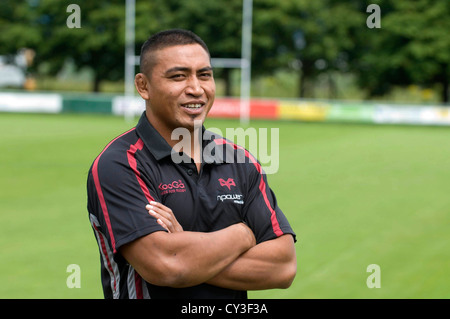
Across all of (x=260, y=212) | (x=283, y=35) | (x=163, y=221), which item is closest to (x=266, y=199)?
(x=260, y=212)

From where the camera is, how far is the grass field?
6.36m

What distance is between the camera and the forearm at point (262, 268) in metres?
2.93

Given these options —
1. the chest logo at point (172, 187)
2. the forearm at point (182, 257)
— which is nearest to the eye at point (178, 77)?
the chest logo at point (172, 187)

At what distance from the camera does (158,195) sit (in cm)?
296

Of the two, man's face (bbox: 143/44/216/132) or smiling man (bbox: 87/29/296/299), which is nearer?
smiling man (bbox: 87/29/296/299)

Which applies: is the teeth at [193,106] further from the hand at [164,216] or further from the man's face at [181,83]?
the hand at [164,216]

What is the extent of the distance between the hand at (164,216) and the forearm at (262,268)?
283mm

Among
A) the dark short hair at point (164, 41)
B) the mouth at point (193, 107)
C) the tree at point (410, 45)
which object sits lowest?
the mouth at point (193, 107)

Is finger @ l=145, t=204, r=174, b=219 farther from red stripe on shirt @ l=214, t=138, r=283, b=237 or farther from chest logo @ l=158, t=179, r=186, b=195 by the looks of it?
red stripe on shirt @ l=214, t=138, r=283, b=237

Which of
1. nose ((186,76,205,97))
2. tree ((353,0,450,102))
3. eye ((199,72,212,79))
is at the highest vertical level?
tree ((353,0,450,102))

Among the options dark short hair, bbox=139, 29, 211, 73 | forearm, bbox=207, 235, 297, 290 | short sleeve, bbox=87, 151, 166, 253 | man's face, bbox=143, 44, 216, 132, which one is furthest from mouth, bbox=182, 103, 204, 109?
forearm, bbox=207, 235, 297, 290

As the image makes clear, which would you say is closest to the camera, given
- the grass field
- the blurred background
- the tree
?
the grass field
